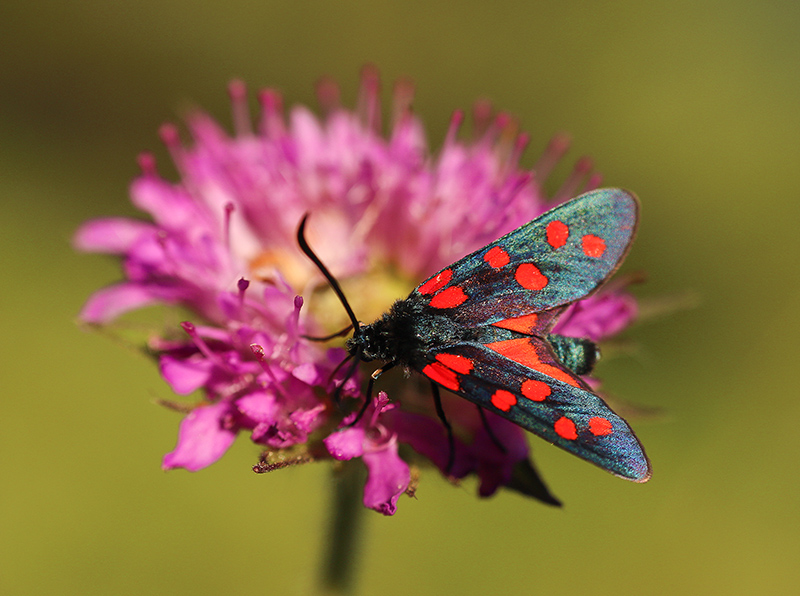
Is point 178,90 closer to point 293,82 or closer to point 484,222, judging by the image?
point 293,82

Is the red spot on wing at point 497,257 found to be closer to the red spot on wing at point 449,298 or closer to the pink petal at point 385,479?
the red spot on wing at point 449,298

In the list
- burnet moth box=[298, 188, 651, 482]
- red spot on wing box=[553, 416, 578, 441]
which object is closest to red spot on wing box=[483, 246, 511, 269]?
burnet moth box=[298, 188, 651, 482]

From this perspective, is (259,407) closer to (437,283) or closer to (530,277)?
(437,283)

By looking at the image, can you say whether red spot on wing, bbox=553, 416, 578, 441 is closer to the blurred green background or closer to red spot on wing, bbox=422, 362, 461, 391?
red spot on wing, bbox=422, 362, 461, 391

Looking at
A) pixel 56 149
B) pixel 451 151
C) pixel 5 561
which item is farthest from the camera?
pixel 56 149

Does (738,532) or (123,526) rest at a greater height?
(123,526)

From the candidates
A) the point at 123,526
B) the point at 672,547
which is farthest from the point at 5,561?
→ the point at 672,547

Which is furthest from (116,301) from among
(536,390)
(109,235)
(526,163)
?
(526,163)
